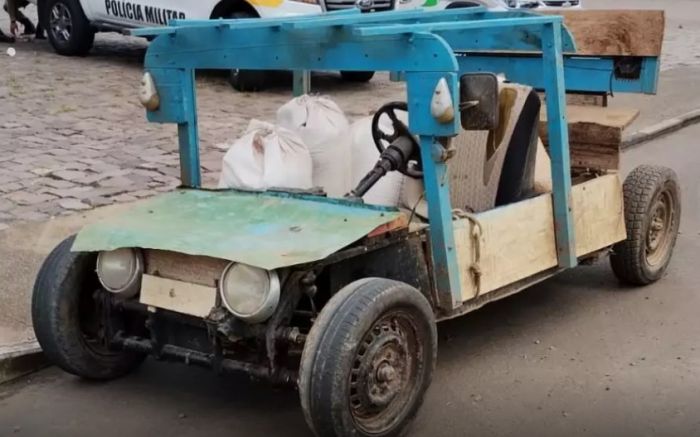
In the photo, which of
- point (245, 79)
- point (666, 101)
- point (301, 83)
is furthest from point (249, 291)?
point (666, 101)

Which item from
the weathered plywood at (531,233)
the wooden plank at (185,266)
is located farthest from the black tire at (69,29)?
the wooden plank at (185,266)

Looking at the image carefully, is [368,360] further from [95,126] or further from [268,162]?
[95,126]

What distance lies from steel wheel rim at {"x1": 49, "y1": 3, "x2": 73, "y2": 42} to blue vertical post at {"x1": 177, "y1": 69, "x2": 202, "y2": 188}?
9.68m

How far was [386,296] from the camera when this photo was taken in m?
3.88

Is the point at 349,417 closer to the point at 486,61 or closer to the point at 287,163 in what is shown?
the point at 287,163

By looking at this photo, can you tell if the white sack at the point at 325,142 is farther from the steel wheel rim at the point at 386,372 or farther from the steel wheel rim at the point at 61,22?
the steel wheel rim at the point at 61,22

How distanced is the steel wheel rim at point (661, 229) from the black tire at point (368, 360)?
2544 mm

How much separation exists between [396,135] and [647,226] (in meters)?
2.15

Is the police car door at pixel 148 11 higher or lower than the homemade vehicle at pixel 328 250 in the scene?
higher

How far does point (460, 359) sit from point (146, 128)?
578cm

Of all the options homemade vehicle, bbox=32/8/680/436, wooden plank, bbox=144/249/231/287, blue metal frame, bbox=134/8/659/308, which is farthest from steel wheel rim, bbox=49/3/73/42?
wooden plank, bbox=144/249/231/287

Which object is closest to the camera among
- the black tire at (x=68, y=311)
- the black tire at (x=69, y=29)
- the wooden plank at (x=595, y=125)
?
the black tire at (x=68, y=311)

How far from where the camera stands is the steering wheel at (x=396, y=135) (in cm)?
457

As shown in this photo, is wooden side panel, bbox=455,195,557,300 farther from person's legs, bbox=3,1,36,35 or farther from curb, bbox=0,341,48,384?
person's legs, bbox=3,1,36,35
